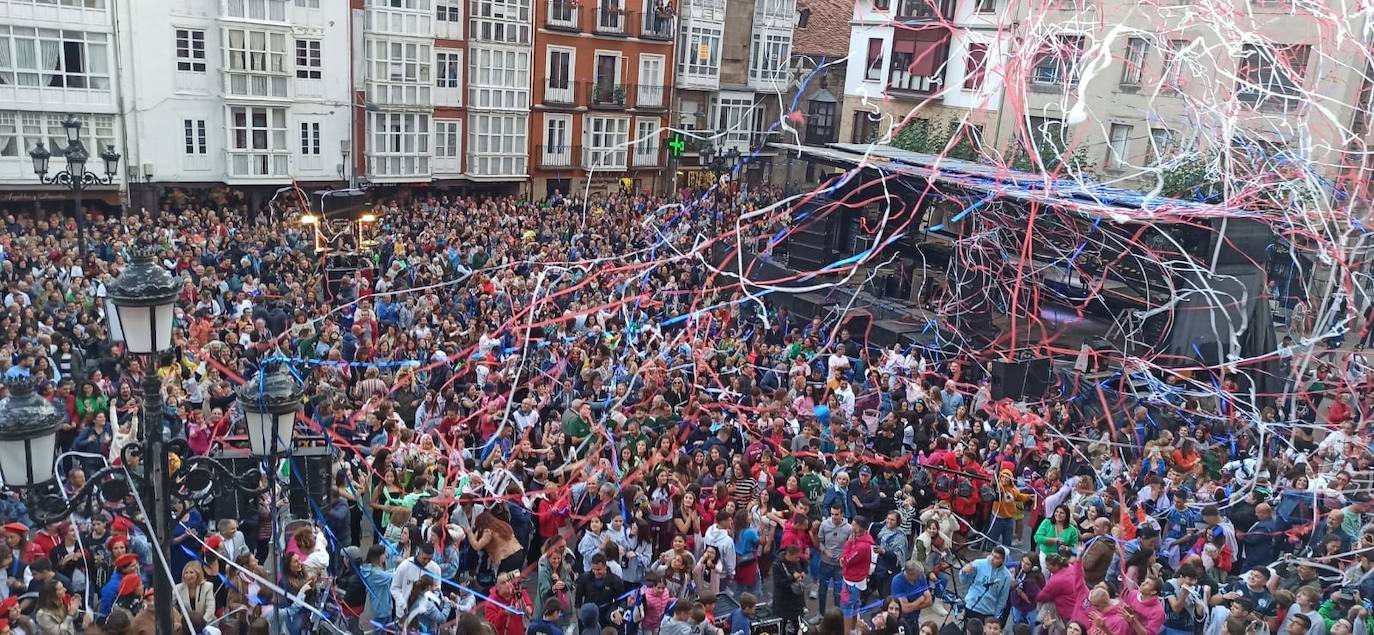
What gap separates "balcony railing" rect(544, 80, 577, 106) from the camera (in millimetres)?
32031

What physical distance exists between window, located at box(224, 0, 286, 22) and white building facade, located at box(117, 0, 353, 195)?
0.08 ft

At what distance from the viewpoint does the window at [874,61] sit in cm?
3147

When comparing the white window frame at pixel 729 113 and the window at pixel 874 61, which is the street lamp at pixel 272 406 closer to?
the window at pixel 874 61

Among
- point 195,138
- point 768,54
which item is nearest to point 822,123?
point 768,54

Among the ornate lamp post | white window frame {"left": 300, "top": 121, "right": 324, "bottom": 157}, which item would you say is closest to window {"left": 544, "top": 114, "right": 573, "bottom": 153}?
white window frame {"left": 300, "top": 121, "right": 324, "bottom": 157}

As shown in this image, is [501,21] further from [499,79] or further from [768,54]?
[768,54]

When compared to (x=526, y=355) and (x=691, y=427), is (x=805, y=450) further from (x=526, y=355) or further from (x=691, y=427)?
(x=526, y=355)

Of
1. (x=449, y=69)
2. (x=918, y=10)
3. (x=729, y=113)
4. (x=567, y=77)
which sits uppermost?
(x=918, y=10)

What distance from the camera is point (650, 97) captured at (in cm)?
3441

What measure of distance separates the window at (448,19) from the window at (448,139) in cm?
251

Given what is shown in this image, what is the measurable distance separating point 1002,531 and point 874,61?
78.1 feet

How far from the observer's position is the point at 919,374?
13.7 m

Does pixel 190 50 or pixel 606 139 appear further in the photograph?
pixel 606 139

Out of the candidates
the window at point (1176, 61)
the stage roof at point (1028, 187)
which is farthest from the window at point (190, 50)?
the window at point (1176, 61)
